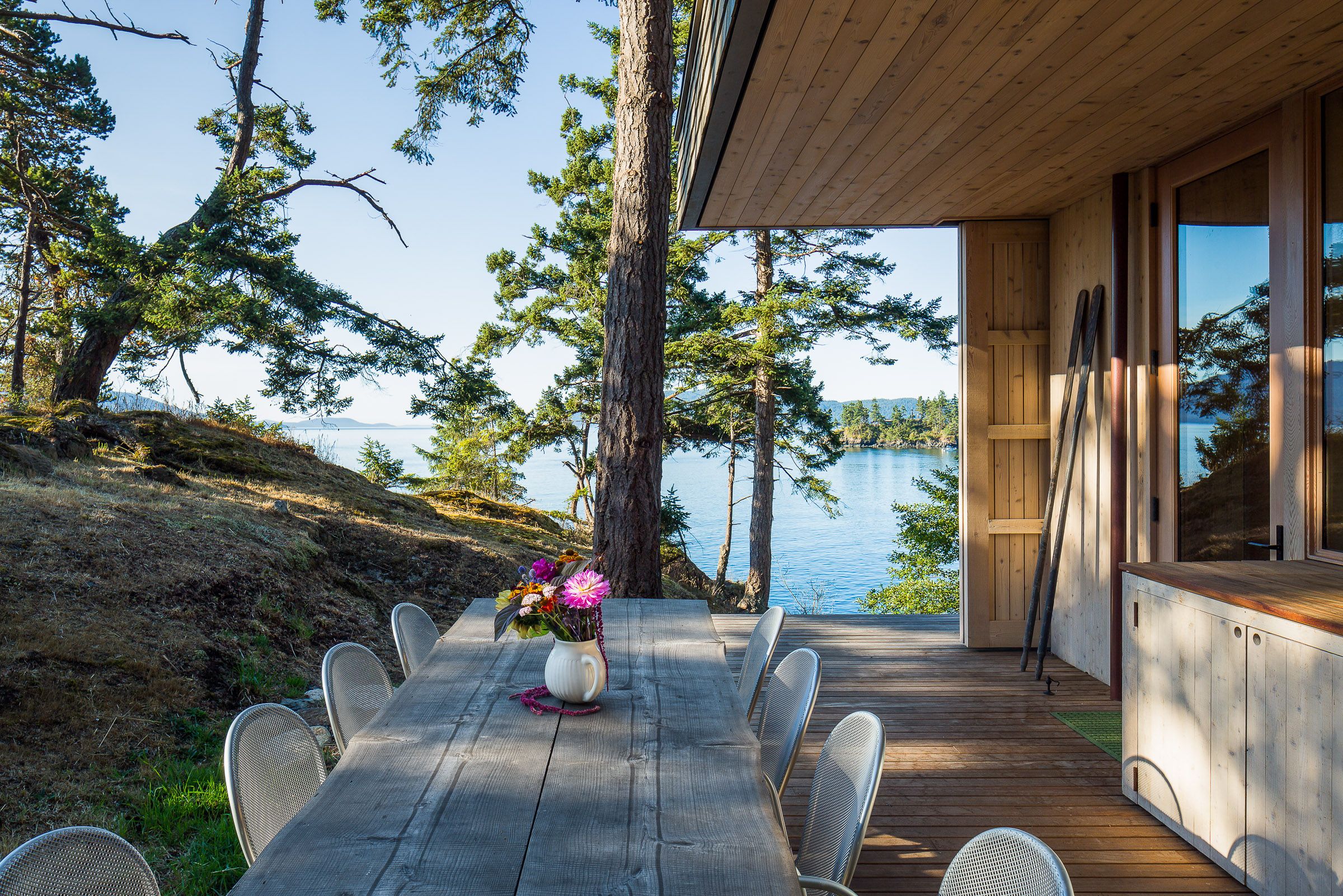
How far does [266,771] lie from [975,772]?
99.6 inches

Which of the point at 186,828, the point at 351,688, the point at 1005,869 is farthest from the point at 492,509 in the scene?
the point at 1005,869

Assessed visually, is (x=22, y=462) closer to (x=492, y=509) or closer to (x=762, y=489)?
(x=492, y=509)

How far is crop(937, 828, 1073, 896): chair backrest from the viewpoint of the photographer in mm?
1087

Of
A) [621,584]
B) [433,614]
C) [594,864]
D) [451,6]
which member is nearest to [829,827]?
[594,864]

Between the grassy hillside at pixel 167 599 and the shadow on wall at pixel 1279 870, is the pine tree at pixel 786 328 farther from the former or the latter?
the shadow on wall at pixel 1279 870

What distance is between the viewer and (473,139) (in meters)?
19.4

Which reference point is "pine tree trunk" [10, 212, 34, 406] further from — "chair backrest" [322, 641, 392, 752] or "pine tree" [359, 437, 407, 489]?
"chair backrest" [322, 641, 392, 752]

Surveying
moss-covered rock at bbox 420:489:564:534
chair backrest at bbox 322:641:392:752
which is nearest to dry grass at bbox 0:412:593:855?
chair backrest at bbox 322:641:392:752

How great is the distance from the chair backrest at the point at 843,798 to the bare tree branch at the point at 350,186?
1039 centimetres

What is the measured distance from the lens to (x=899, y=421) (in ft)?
85.8

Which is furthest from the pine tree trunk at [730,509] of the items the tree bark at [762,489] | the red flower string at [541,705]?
the red flower string at [541,705]

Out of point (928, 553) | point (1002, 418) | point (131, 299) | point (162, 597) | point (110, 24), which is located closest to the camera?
point (162, 597)

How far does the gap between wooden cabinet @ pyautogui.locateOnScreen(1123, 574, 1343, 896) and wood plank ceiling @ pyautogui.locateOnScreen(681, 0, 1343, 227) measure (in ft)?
5.47

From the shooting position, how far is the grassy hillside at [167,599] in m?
3.01
